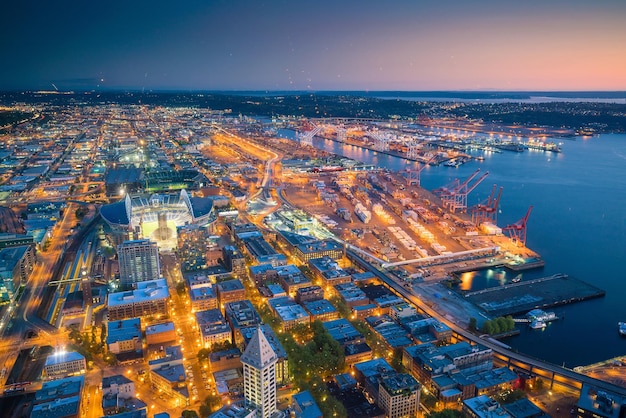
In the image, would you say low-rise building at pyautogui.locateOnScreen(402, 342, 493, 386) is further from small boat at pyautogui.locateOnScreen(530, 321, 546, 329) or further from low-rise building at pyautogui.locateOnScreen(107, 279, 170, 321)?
low-rise building at pyautogui.locateOnScreen(107, 279, 170, 321)

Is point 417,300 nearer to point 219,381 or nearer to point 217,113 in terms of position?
point 219,381

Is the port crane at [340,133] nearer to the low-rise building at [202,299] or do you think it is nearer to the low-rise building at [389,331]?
the low-rise building at [202,299]

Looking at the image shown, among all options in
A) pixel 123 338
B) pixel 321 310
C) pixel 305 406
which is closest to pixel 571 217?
pixel 321 310

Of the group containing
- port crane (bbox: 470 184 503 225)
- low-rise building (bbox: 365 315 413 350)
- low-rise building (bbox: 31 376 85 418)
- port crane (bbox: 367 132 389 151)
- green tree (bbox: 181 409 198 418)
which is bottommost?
green tree (bbox: 181 409 198 418)

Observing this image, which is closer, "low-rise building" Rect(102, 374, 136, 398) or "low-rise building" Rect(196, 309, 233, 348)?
"low-rise building" Rect(102, 374, 136, 398)

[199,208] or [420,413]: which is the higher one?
[199,208]

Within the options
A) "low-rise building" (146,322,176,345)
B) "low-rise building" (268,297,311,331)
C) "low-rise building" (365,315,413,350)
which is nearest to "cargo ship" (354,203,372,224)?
"low-rise building" (268,297,311,331)

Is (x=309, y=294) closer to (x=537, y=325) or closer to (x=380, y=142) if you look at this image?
(x=537, y=325)

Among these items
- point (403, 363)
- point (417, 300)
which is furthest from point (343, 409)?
point (417, 300)
